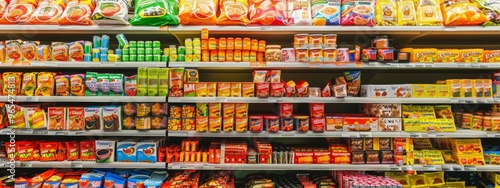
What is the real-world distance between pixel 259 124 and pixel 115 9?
1665 mm

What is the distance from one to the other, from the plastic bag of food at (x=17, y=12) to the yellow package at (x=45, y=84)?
20.9 inches

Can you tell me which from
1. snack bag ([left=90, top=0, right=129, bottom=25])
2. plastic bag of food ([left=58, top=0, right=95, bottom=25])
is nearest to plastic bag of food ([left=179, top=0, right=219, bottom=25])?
snack bag ([left=90, top=0, right=129, bottom=25])

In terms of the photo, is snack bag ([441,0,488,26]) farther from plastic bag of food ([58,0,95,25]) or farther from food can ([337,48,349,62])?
plastic bag of food ([58,0,95,25])

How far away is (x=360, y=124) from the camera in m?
2.68

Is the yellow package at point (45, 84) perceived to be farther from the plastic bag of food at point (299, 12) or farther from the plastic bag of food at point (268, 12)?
the plastic bag of food at point (299, 12)

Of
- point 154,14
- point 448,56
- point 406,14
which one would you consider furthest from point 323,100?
point 154,14

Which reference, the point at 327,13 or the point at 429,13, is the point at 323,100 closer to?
the point at 327,13

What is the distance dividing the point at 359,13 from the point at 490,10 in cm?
122

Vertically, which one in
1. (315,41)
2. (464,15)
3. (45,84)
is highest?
(464,15)

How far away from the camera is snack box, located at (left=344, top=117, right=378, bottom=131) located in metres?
2.68

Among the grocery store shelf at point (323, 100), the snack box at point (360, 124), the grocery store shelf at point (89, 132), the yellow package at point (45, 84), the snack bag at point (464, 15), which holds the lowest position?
A: the grocery store shelf at point (89, 132)

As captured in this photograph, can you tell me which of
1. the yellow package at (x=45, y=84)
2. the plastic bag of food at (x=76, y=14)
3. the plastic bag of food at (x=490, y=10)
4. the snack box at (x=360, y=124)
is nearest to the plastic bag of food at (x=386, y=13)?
the plastic bag of food at (x=490, y=10)

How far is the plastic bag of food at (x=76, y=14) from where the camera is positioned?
2.60 m

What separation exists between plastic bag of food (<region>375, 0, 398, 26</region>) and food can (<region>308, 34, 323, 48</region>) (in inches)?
22.3
